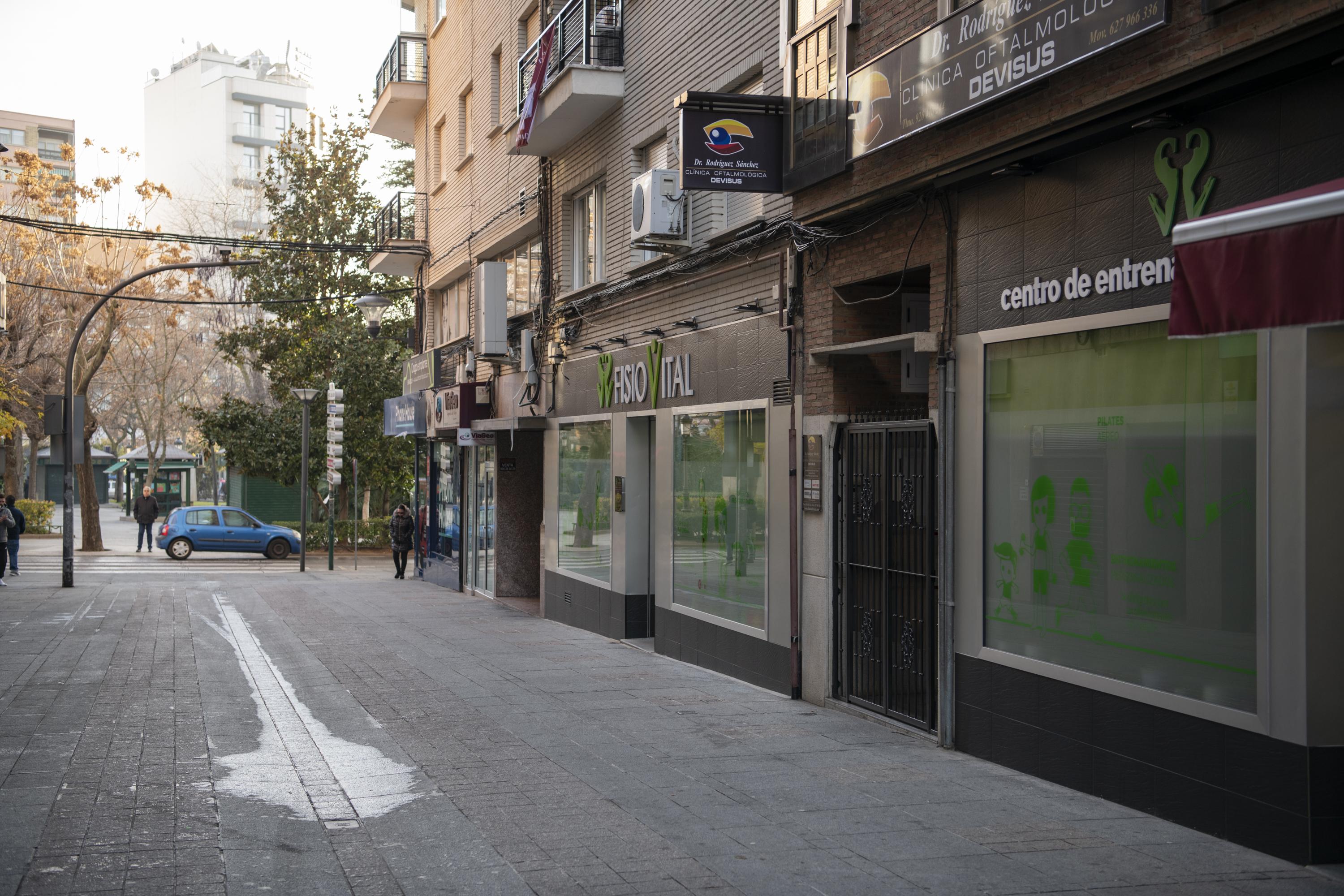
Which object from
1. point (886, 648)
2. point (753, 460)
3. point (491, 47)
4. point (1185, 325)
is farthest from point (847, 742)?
point (491, 47)

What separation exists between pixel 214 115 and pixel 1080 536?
94.4 m

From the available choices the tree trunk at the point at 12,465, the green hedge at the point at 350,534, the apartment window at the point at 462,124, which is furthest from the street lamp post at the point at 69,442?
the tree trunk at the point at 12,465

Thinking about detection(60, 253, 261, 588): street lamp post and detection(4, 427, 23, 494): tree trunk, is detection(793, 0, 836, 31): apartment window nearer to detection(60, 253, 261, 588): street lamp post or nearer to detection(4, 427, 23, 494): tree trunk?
detection(60, 253, 261, 588): street lamp post

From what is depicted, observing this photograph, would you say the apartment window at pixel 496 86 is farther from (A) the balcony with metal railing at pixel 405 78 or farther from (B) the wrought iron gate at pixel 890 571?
(B) the wrought iron gate at pixel 890 571

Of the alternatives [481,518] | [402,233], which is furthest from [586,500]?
[402,233]

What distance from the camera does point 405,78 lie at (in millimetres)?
27156

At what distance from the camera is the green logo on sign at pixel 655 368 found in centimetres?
1455

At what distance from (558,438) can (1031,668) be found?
11273 mm

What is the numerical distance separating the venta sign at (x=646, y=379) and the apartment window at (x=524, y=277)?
3491 mm

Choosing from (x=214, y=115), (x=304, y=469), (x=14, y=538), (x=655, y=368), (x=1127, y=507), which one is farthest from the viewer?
(x=214, y=115)

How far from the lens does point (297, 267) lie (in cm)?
3928

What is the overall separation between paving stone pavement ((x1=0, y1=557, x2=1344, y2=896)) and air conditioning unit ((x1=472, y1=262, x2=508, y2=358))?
25.2ft

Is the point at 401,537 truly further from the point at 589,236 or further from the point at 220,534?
the point at 589,236

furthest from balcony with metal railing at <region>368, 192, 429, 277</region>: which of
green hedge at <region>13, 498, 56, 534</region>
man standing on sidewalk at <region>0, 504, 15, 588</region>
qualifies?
green hedge at <region>13, 498, 56, 534</region>
